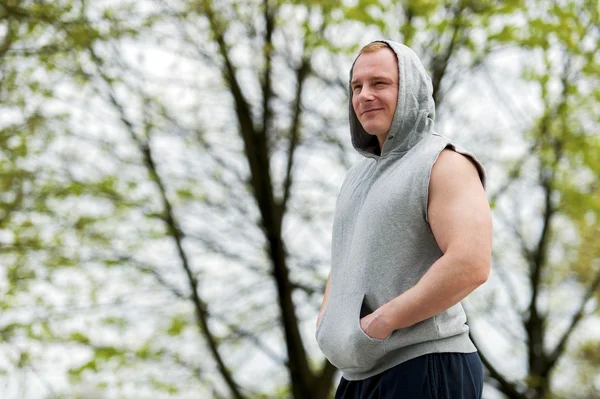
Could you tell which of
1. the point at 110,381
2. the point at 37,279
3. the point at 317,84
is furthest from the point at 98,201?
the point at 317,84

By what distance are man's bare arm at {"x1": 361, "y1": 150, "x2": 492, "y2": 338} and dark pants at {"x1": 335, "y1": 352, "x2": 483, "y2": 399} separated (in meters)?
0.12

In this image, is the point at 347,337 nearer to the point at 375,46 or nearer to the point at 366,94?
the point at 366,94

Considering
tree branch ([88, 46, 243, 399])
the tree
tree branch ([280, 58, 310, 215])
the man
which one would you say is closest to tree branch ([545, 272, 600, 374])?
the tree

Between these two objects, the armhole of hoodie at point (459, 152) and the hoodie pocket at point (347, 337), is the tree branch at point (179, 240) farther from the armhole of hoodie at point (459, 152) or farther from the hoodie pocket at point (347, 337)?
the armhole of hoodie at point (459, 152)

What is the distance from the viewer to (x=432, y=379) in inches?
67.2

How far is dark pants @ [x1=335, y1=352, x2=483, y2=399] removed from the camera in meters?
1.71

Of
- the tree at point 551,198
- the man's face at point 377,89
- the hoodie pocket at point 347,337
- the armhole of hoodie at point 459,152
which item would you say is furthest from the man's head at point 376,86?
the tree at point 551,198

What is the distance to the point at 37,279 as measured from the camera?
745 centimetres

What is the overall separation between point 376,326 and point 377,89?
573 mm

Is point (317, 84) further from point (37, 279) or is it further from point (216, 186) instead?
point (37, 279)

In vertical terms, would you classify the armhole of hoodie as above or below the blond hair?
below

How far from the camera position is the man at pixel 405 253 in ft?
5.35

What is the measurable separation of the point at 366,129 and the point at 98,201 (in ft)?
19.1

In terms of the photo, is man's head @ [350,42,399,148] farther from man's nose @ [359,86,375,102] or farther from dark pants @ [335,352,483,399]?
dark pants @ [335,352,483,399]
